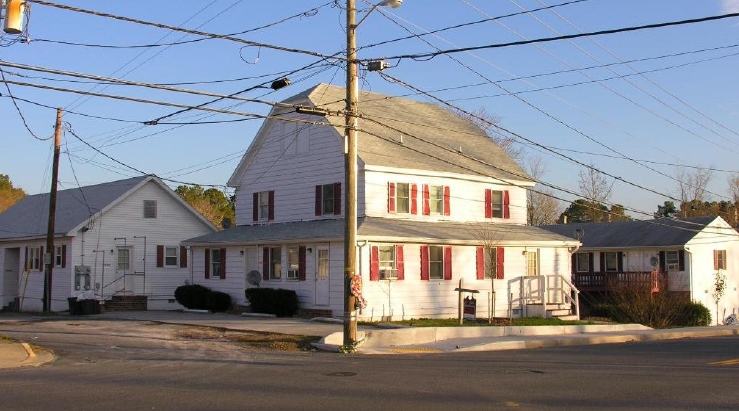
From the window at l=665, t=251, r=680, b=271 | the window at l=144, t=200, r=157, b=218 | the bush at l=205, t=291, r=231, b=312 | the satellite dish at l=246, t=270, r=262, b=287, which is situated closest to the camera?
the satellite dish at l=246, t=270, r=262, b=287

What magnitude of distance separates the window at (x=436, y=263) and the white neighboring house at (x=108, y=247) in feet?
39.3

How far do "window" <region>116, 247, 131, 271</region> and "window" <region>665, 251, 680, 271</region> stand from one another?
2979 centimetres

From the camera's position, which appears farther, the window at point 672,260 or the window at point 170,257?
the window at point 672,260

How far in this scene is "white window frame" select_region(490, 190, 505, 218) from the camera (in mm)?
37906

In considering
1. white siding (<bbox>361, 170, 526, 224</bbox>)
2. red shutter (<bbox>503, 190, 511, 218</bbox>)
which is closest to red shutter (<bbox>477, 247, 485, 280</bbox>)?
white siding (<bbox>361, 170, 526, 224</bbox>)

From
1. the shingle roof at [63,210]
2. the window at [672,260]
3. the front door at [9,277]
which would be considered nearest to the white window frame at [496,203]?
the window at [672,260]

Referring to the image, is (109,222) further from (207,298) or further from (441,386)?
(441,386)

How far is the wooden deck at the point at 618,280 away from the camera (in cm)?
4220

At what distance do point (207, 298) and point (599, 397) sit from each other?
2459 cm

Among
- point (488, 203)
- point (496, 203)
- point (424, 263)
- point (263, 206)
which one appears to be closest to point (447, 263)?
point (424, 263)

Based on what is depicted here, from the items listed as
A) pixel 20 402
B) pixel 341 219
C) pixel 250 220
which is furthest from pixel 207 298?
pixel 20 402

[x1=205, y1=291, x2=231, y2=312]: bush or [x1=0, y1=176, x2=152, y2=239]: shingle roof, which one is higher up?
[x1=0, y1=176, x2=152, y2=239]: shingle roof

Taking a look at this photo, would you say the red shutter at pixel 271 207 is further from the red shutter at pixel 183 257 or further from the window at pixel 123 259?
the window at pixel 123 259

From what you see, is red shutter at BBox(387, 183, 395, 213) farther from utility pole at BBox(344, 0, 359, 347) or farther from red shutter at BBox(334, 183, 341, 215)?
utility pole at BBox(344, 0, 359, 347)
